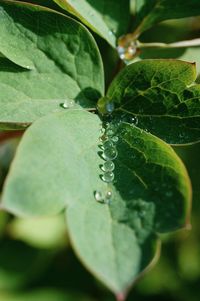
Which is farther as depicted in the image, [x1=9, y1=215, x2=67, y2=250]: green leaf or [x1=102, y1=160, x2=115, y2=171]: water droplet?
[x1=9, y1=215, x2=67, y2=250]: green leaf

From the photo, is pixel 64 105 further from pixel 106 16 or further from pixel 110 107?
pixel 106 16

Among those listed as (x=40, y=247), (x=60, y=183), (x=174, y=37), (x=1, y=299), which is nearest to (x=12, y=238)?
(x=40, y=247)

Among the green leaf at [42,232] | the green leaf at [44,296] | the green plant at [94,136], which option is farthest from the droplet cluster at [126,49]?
the green leaf at [44,296]

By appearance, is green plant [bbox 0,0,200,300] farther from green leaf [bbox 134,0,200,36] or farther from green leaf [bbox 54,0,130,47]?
green leaf [bbox 134,0,200,36]

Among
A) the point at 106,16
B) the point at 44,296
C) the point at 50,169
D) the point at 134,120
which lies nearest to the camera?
the point at 50,169

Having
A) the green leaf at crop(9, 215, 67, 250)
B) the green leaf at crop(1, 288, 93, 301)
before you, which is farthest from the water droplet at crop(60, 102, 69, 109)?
the green leaf at crop(1, 288, 93, 301)

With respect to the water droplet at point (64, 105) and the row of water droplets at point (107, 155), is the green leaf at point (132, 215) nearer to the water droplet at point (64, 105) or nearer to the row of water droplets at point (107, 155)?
the row of water droplets at point (107, 155)

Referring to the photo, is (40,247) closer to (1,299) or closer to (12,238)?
(12,238)

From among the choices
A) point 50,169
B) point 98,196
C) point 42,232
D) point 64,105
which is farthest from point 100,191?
point 42,232
